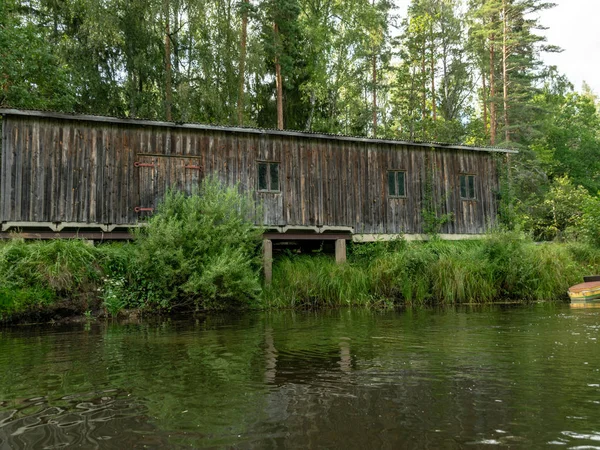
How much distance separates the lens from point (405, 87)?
35.7 metres

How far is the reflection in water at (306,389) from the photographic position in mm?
3615

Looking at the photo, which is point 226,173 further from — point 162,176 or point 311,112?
point 311,112

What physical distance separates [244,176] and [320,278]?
476 cm

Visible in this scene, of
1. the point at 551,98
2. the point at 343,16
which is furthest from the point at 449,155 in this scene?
the point at 551,98

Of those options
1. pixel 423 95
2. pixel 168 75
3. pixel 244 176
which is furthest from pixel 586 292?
pixel 423 95

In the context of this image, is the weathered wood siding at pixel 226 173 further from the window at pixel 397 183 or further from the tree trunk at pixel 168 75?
the tree trunk at pixel 168 75

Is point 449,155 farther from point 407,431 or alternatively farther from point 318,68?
point 407,431

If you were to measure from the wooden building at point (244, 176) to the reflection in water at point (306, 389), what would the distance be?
7666mm

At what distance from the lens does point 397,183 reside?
66.7ft

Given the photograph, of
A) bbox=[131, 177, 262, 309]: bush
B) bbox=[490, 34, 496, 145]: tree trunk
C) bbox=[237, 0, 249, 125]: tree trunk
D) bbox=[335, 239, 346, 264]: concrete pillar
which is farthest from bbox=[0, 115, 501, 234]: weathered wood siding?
bbox=[237, 0, 249, 125]: tree trunk

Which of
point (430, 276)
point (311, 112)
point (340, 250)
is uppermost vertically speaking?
point (311, 112)

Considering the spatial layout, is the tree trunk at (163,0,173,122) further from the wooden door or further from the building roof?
the wooden door

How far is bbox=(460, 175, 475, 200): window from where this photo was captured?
21.4 meters

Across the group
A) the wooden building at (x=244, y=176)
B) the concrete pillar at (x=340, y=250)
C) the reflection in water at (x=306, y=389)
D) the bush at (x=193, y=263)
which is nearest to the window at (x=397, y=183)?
the wooden building at (x=244, y=176)
